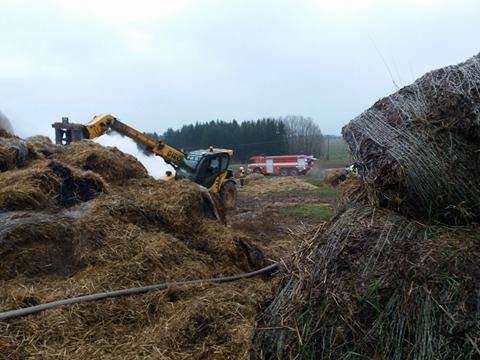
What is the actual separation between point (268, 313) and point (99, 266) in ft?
8.83

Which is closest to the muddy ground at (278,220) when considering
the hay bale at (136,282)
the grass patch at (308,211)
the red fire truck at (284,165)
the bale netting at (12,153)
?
the grass patch at (308,211)

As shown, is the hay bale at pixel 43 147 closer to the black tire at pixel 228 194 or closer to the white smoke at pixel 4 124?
the white smoke at pixel 4 124

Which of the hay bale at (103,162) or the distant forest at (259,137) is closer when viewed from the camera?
the hay bale at (103,162)

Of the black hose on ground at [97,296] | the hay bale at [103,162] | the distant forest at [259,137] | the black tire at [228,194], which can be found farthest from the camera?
the distant forest at [259,137]

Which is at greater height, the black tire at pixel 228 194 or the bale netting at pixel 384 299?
the bale netting at pixel 384 299

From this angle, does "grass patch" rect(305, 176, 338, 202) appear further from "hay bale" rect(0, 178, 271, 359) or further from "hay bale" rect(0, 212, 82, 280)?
"hay bale" rect(0, 212, 82, 280)

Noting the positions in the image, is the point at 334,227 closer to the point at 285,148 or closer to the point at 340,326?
the point at 340,326

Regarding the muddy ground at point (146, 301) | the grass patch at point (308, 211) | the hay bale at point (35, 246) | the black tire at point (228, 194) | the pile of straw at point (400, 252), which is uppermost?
the pile of straw at point (400, 252)

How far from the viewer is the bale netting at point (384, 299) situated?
2.47 m

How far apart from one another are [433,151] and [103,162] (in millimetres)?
5814

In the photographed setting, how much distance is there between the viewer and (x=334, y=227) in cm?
305

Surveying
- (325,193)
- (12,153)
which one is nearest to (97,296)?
(12,153)

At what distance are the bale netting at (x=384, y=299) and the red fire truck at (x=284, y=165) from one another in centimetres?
4080

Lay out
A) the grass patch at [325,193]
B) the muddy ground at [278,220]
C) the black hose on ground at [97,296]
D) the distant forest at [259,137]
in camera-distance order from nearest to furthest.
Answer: the black hose on ground at [97,296] < the muddy ground at [278,220] < the grass patch at [325,193] < the distant forest at [259,137]
